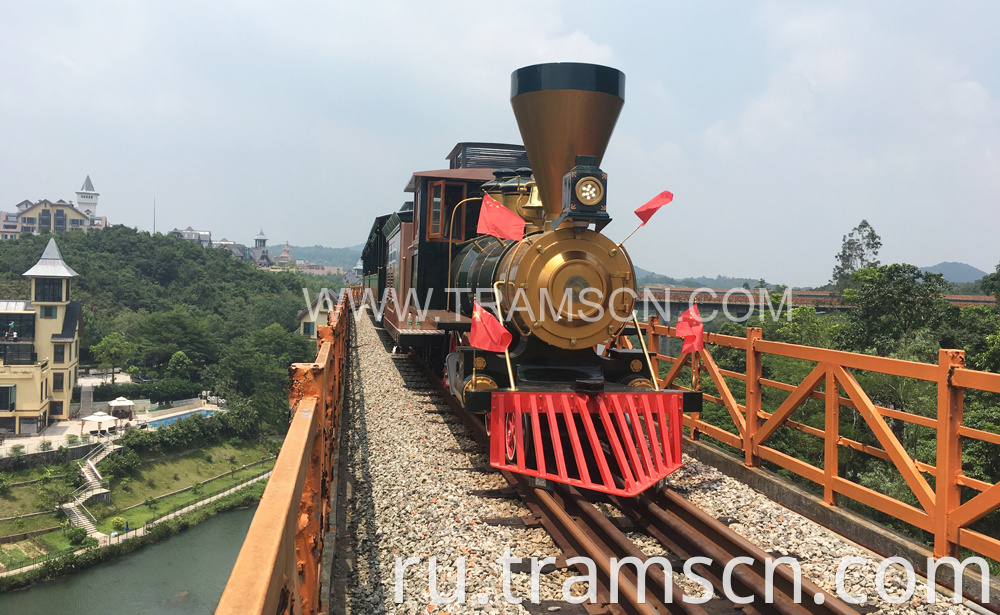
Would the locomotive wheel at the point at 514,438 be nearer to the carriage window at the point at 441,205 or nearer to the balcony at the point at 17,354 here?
the carriage window at the point at 441,205

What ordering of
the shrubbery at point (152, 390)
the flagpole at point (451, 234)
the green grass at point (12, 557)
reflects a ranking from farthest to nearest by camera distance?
the shrubbery at point (152, 390) → the green grass at point (12, 557) → the flagpole at point (451, 234)

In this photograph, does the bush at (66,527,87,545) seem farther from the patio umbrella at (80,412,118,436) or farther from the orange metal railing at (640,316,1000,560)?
the orange metal railing at (640,316,1000,560)

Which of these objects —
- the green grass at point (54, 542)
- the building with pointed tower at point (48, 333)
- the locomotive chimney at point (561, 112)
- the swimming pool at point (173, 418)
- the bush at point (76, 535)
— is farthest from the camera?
the swimming pool at point (173, 418)

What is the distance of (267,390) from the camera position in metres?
57.2

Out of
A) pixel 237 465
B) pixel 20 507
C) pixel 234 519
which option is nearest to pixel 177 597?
pixel 234 519

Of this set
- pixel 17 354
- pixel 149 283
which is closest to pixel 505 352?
pixel 17 354

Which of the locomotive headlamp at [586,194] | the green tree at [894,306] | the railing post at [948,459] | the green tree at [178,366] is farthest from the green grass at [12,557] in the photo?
the railing post at [948,459]

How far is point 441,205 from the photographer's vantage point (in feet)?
28.0

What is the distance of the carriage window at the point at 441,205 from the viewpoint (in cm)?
852

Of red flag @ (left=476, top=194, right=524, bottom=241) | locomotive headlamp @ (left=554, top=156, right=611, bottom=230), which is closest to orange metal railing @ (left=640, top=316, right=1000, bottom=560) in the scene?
locomotive headlamp @ (left=554, top=156, right=611, bottom=230)

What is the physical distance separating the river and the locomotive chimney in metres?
25.3

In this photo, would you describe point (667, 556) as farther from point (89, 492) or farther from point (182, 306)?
point (182, 306)

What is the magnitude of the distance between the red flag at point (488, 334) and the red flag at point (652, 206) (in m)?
1.71

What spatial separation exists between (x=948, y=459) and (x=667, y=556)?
179 cm
